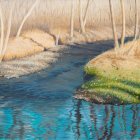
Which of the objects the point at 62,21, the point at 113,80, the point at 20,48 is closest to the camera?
the point at 113,80

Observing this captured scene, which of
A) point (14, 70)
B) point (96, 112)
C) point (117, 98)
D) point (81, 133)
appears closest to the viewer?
point (81, 133)

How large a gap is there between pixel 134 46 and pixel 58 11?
50.3 ft

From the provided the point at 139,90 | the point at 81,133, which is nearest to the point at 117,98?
the point at 139,90

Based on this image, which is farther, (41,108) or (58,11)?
(58,11)

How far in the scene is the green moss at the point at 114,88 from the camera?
75.8 feet

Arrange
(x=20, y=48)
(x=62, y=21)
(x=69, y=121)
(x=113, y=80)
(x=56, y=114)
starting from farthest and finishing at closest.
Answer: (x=62, y=21) → (x=20, y=48) → (x=113, y=80) → (x=56, y=114) → (x=69, y=121)

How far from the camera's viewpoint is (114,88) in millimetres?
24281

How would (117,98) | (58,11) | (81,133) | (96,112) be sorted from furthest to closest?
(58,11)
(117,98)
(96,112)
(81,133)

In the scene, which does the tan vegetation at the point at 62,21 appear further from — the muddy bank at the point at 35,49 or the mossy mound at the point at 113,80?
the mossy mound at the point at 113,80

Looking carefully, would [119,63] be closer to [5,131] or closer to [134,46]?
[134,46]

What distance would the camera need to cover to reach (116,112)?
21406 mm

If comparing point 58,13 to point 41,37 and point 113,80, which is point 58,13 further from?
point 113,80

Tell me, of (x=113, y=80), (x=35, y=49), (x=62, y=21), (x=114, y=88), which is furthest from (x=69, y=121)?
(x=62, y=21)

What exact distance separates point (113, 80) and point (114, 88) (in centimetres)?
137
